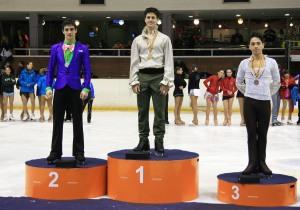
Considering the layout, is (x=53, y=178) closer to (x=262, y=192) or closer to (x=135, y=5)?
(x=262, y=192)

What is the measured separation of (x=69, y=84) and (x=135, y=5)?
20499 millimetres

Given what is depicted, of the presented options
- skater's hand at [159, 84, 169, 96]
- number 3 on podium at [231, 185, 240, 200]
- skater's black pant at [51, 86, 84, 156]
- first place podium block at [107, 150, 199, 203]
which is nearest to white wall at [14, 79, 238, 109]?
skater's black pant at [51, 86, 84, 156]

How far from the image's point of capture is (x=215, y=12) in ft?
91.8

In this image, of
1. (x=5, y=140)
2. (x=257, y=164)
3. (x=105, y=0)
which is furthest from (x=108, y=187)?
(x=105, y=0)

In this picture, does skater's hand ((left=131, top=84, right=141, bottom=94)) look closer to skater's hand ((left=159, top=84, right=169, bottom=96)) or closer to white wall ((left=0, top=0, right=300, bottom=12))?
skater's hand ((left=159, top=84, right=169, bottom=96))

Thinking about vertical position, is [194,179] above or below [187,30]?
below

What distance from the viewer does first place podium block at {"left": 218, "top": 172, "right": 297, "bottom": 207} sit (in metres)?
6.15

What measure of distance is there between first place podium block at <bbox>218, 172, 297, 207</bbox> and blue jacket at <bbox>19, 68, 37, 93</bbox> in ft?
38.5

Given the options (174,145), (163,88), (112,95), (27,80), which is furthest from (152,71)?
(112,95)

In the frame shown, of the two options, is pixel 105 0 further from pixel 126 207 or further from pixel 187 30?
pixel 126 207

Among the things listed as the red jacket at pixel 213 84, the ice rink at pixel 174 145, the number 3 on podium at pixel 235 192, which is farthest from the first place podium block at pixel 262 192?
the red jacket at pixel 213 84

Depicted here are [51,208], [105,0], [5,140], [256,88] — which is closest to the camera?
[51,208]

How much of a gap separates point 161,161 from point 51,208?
1249 mm

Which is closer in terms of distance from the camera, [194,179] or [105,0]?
[194,179]
